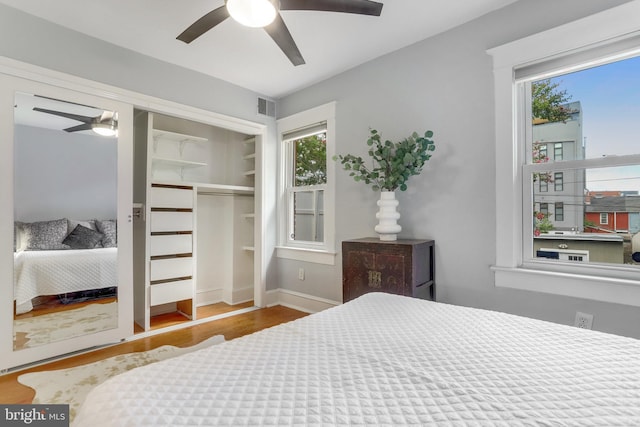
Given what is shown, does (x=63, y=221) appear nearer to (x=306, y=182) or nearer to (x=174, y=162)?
(x=174, y=162)

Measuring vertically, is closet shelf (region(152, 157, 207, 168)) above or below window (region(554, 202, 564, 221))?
above

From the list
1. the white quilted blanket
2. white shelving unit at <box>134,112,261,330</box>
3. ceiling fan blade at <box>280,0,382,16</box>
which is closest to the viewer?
the white quilted blanket

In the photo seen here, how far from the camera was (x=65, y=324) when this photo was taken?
246 centimetres

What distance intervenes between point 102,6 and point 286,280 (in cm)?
290

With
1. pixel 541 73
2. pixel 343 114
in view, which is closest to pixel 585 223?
pixel 541 73

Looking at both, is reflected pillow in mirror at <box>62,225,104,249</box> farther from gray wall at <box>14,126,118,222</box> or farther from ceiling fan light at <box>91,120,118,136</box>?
ceiling fan light at <box>91,120,118,136</box>

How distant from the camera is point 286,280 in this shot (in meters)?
3.76

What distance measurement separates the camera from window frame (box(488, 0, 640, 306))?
177 centimetres

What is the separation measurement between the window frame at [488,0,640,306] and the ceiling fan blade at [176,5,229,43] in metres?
1.77

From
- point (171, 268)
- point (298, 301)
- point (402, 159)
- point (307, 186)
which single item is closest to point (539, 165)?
point (402, 159)

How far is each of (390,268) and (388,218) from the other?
1.39 ft

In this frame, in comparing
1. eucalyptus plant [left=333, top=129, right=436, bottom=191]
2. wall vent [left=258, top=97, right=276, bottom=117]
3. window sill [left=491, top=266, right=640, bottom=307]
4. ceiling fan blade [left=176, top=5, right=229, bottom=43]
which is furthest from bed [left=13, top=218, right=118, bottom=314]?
window sill [left=491, top=266, right=640, bottom=307]

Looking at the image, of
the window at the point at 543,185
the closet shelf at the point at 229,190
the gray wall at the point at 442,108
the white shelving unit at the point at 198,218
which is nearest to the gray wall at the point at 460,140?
the gray wall at the point at 442,108

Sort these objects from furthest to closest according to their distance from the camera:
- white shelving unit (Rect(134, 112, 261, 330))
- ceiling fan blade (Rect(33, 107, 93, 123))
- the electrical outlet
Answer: white shelving unit (Rect(134, 112, 261, 330))
ceiling fan blade (Rect(33, 107, 93, 123))
the electrical outlet
